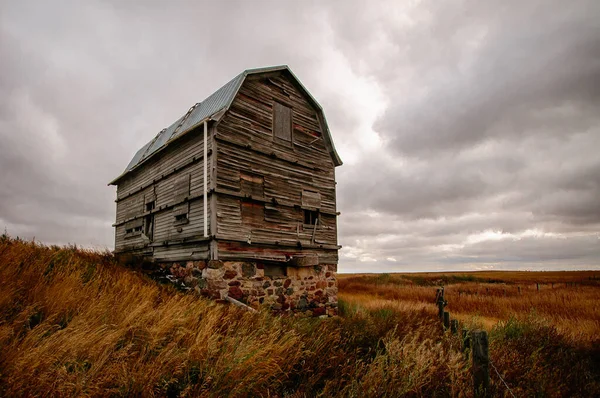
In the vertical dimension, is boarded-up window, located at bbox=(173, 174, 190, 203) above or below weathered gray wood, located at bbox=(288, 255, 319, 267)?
above

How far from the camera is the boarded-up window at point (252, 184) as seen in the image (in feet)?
38.5

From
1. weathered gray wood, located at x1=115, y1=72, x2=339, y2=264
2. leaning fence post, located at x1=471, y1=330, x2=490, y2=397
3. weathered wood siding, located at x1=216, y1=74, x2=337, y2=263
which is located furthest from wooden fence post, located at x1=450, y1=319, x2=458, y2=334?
weathered wood siding, located at x1=216, y1=74, x2=337, y2=263

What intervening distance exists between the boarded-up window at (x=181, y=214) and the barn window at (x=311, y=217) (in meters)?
4.38

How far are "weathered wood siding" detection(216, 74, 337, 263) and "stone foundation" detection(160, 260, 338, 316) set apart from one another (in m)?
0.49

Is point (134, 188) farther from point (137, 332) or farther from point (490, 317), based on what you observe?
point (490, 317)

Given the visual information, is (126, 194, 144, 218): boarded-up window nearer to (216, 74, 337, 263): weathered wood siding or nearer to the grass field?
(216, 74, 337, 263): weathered wood siding

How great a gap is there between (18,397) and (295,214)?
34.1ft

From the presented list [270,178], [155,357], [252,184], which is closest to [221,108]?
[252,184]

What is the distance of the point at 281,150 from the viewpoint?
13.2 metres

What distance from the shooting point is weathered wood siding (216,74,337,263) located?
37.1 feet

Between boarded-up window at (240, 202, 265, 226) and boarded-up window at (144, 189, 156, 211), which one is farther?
boarded-up window at (144, 189, 156, 211)

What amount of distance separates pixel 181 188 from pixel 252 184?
2.56 meters

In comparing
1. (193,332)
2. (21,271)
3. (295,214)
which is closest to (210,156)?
(295,214)

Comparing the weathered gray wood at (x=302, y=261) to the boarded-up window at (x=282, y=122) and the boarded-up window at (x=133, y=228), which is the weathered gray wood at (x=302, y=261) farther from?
the boarded-up window at (x=133, y=228)
